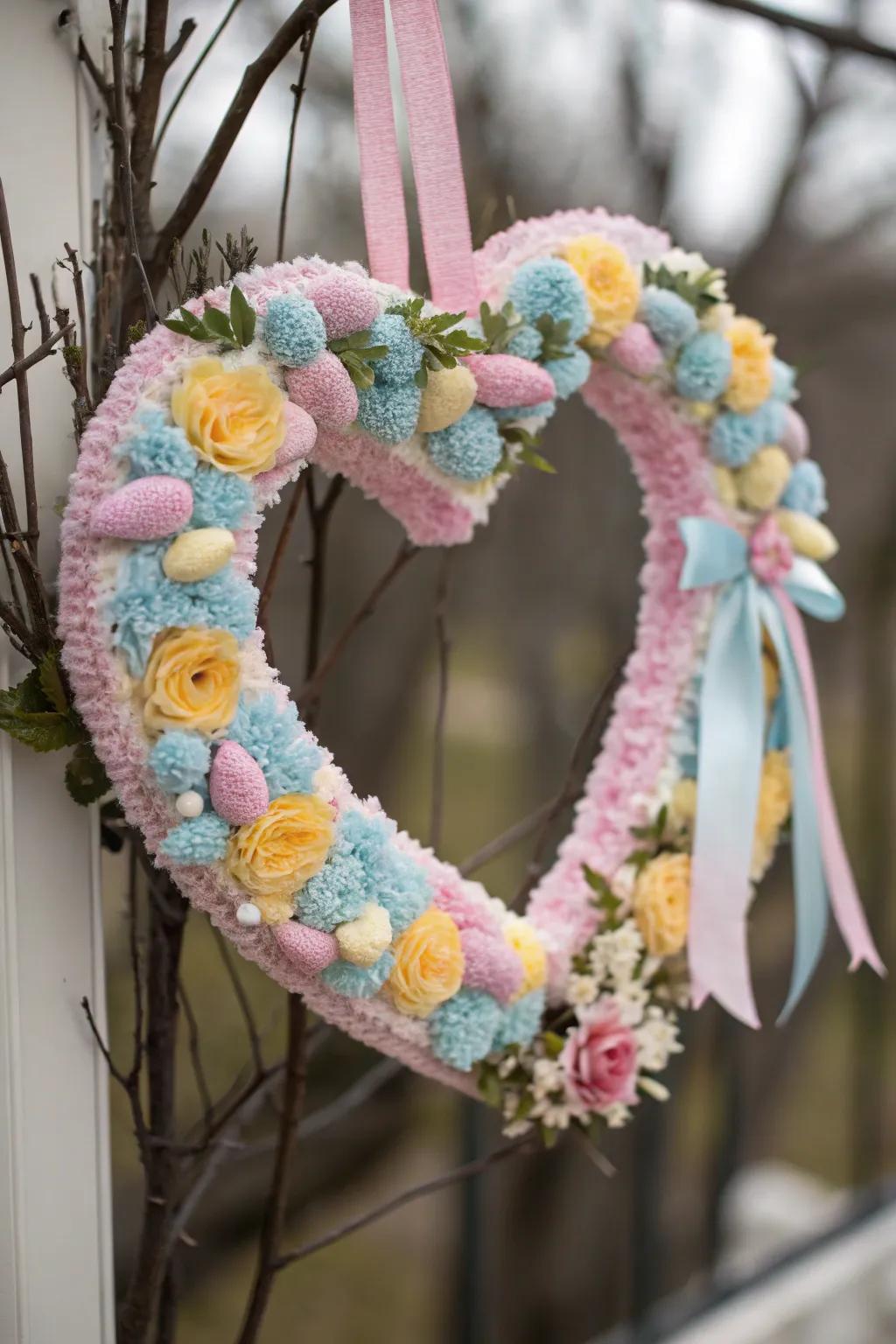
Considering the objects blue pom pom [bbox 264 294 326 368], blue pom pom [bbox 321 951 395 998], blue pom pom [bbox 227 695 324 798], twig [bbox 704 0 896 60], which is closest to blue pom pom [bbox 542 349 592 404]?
blue pom pom [bbox 264 294 326 368]

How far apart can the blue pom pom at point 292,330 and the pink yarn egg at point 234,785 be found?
227mm

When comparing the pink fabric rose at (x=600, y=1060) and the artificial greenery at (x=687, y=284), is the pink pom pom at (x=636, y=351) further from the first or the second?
the pink fabric rose at (x=600, y=1060)

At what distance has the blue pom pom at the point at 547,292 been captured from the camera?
0.76 metres

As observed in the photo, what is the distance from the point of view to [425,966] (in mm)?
701

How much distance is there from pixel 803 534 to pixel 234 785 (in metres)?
0.59

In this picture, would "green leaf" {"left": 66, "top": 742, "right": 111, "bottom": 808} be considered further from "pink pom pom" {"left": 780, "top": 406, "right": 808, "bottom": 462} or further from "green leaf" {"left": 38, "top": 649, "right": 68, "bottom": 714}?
"pink pom pom" {"left": 780, "top": 406, "right": 808, "bottom": 462}

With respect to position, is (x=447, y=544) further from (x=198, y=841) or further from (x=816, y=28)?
(x=816, y=28)

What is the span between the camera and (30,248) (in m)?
0.70

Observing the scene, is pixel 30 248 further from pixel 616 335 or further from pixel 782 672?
pixel 782 672

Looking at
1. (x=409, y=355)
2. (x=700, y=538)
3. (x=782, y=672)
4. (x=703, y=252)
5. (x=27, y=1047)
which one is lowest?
(x=27, y=1047)

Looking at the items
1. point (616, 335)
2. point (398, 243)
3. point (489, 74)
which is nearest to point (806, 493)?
point (616, 335)

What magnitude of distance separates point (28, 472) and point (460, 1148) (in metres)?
1.20

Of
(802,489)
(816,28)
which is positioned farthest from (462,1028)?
(816,28)

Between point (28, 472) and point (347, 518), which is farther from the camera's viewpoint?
point (347, 518)
